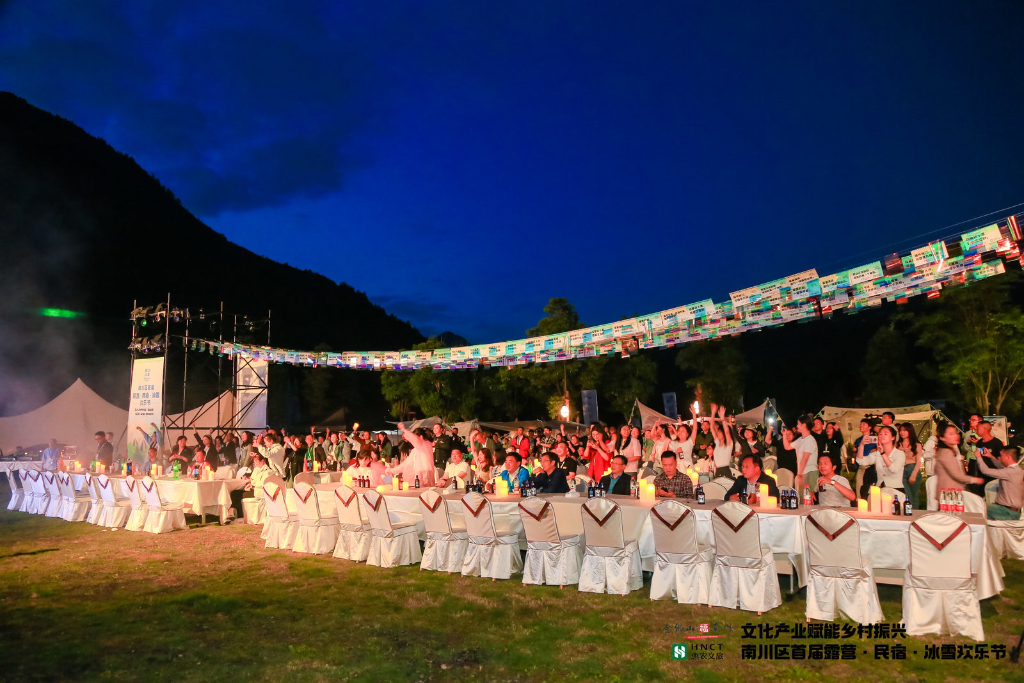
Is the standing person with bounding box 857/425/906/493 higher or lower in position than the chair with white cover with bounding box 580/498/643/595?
higher

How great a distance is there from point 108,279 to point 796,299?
159 feet

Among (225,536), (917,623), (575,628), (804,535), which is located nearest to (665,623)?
(575,628)

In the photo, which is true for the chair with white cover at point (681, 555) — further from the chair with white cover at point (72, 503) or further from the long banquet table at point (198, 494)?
the chair with white cover at point (72, 503)

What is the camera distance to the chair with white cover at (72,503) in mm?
10633

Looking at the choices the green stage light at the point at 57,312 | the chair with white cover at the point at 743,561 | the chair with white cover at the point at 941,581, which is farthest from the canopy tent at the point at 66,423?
the green stage light at the point at 57,312

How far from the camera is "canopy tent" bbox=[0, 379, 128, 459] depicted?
1761 cm

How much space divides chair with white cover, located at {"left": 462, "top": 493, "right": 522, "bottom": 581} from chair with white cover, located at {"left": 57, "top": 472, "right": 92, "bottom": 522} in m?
8.19

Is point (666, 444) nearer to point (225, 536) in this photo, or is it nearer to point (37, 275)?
point (225, 536)

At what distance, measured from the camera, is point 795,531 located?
15.9 ft

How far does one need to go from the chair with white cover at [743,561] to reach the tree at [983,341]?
23520 millimetres

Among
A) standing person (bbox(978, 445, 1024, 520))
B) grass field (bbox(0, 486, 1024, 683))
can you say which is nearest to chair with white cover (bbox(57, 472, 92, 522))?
grass field (bbox(0, 486, 1024, 683))

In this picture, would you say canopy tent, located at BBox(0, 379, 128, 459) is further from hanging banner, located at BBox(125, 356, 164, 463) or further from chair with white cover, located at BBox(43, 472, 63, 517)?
chair with white cover, located at BBox(43, 472, 63, 517)

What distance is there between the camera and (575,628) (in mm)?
4562

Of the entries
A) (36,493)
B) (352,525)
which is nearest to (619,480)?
(352,525)
